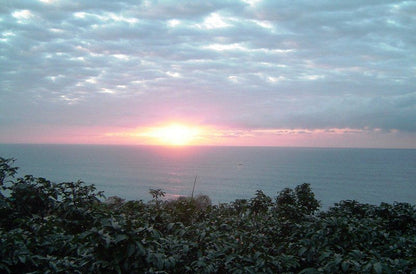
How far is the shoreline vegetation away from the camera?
135 inches

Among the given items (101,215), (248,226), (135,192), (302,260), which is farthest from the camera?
(135,192)

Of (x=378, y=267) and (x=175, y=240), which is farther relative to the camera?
(x=175, y=240)

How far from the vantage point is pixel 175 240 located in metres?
4.40

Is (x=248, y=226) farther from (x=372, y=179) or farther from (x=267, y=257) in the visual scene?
(x=372, y=179)

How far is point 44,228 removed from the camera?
4.91m

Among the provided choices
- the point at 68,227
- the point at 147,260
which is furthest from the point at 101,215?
the point at 68,227

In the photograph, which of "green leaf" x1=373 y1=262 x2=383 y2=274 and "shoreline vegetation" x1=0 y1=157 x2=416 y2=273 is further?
"shoreline vegetation" x1=0 y1=157 x2=416 y2=273

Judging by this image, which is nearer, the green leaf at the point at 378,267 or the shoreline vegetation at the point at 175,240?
the green leaf at the point at 378,267

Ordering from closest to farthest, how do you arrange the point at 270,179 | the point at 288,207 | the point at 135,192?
the point at 288,207 → the point at 135,192 → the point at 270,179

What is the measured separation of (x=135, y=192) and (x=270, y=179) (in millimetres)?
44775

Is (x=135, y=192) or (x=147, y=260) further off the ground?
(x=147, y=260)

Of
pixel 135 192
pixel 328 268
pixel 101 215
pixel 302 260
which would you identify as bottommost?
pixel 135 192

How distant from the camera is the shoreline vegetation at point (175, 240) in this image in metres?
3.44

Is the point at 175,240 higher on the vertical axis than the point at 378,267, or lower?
lower
